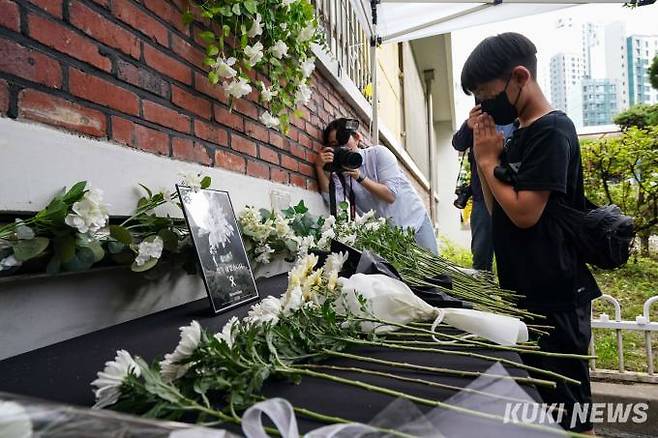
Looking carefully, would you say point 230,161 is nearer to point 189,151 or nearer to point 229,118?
point 229,118

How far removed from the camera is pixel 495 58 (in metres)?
1.48

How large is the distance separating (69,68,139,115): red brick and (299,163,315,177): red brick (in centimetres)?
142

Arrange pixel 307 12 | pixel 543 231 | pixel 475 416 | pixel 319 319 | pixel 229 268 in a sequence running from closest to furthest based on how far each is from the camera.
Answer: pixel 475 416 < pixel 319 319 < pixel 229 268 < pixel 543 231 < pixel 307 12

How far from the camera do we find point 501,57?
148cm

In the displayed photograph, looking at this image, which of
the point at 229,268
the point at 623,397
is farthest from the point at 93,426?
the point at 623,397

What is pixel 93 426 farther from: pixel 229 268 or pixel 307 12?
pixel 307 12

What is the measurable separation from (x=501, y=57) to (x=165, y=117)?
115 centimetres

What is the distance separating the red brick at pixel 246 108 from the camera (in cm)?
184

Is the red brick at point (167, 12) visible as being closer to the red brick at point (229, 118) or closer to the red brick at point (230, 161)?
the red brick at point (229, 118)

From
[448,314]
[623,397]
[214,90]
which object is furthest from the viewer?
[623,397]

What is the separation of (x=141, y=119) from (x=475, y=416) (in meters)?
1.18

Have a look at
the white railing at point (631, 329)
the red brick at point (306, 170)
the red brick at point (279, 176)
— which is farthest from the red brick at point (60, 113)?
the white railing at point (631, 329)

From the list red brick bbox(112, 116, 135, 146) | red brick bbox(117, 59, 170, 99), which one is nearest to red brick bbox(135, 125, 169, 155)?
red brick bbox(112, 116, 135, 146)

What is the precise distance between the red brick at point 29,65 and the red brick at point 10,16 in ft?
0.11
